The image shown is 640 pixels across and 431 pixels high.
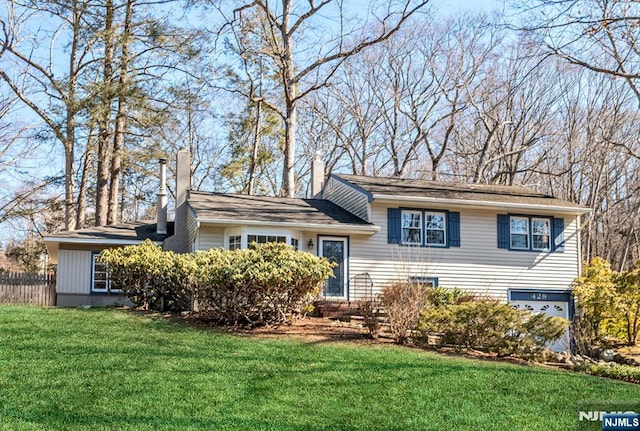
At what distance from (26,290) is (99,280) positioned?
2.09 metres

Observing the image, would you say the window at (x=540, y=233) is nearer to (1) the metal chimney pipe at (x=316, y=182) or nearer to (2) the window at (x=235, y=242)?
(1) the metal chimney pipe at (x=316, y=182)

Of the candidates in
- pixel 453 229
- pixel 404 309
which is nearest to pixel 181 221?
pixel 453 229

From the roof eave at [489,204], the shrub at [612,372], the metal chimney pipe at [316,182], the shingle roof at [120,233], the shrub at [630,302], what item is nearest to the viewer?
the shrub at [612,372]

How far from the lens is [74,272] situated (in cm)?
1944

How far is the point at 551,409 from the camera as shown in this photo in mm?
7684

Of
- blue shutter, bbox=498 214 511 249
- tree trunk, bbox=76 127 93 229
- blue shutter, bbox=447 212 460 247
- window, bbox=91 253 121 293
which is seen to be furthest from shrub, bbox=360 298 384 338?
tree trunk, bbox=76 127 93 229

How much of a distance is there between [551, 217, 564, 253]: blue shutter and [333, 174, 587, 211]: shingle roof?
601 millimetres

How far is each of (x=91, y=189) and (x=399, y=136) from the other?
51.8ft

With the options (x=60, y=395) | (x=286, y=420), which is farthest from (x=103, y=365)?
(x=286, y=420)

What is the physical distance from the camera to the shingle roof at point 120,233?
62.3 ft

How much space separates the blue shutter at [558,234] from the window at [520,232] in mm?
921

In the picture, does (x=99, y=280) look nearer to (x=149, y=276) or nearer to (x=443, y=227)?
(x=149, y=276)

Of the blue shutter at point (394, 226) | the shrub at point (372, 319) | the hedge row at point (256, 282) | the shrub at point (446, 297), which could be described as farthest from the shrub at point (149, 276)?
the blue shutter at point (394, 226)

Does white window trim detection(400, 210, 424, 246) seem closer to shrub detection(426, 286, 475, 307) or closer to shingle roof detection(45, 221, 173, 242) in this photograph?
shrub detection(426, 286, 475, 307)
